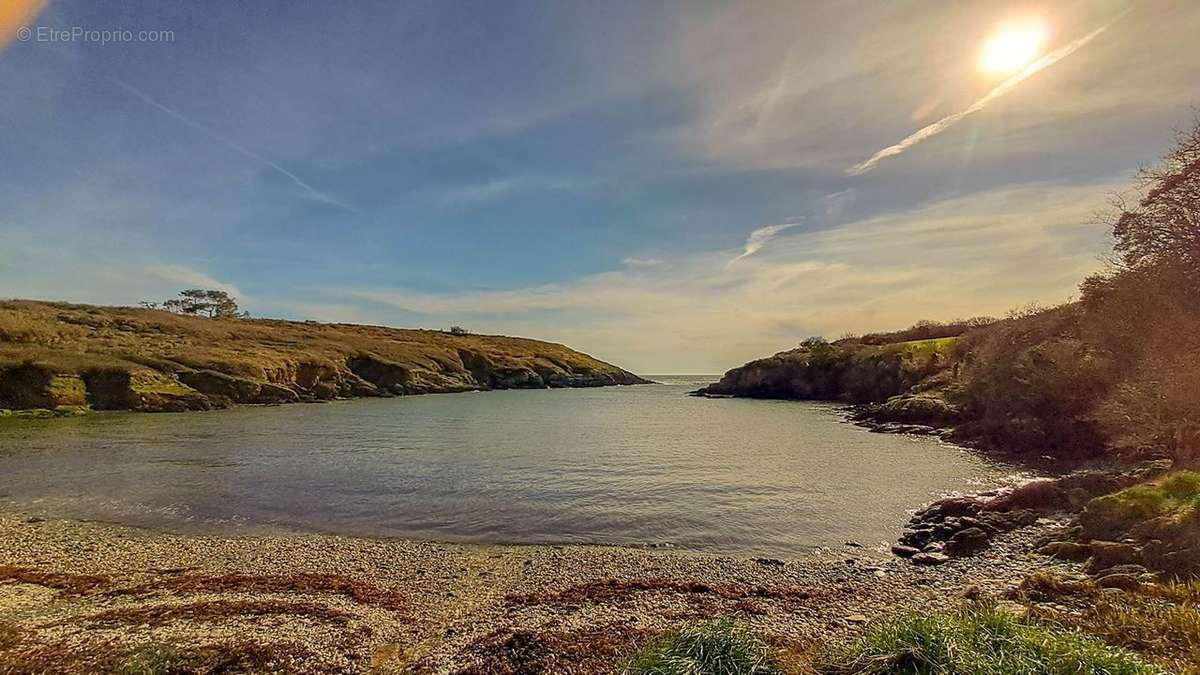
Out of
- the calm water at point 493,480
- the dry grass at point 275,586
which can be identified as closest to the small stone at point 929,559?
the calm water at point 493,480

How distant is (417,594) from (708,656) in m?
9.16

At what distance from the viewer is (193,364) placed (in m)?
77.9

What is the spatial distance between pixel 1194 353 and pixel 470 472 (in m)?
31.9

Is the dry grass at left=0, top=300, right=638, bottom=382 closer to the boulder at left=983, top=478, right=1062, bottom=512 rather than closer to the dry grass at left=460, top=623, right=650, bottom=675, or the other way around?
the dry grass at left=460, top=623, right=650, bottom=675

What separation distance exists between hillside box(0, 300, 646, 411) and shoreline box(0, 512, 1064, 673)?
181 feet

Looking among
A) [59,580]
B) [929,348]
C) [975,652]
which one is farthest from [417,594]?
[929,348]

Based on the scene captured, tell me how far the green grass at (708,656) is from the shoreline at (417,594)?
2826 mm

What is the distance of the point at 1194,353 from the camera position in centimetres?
2020

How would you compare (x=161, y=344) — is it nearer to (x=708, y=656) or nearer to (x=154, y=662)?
(x=154, y=662)

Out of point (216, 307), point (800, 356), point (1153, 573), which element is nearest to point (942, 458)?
point (1153, 573)

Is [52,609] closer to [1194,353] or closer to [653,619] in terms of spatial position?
[653,619]

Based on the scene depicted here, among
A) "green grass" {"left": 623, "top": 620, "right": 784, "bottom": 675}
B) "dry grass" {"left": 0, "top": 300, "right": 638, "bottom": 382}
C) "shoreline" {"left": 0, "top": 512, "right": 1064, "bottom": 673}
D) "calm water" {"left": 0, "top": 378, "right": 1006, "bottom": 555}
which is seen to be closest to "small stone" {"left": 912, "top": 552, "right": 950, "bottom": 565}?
"shoreline" {"left": 0, "top": 512, "right": 1064, "bottom": 673}

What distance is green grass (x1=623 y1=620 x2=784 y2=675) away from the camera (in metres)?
6.99

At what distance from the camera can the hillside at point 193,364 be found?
61.8 m
